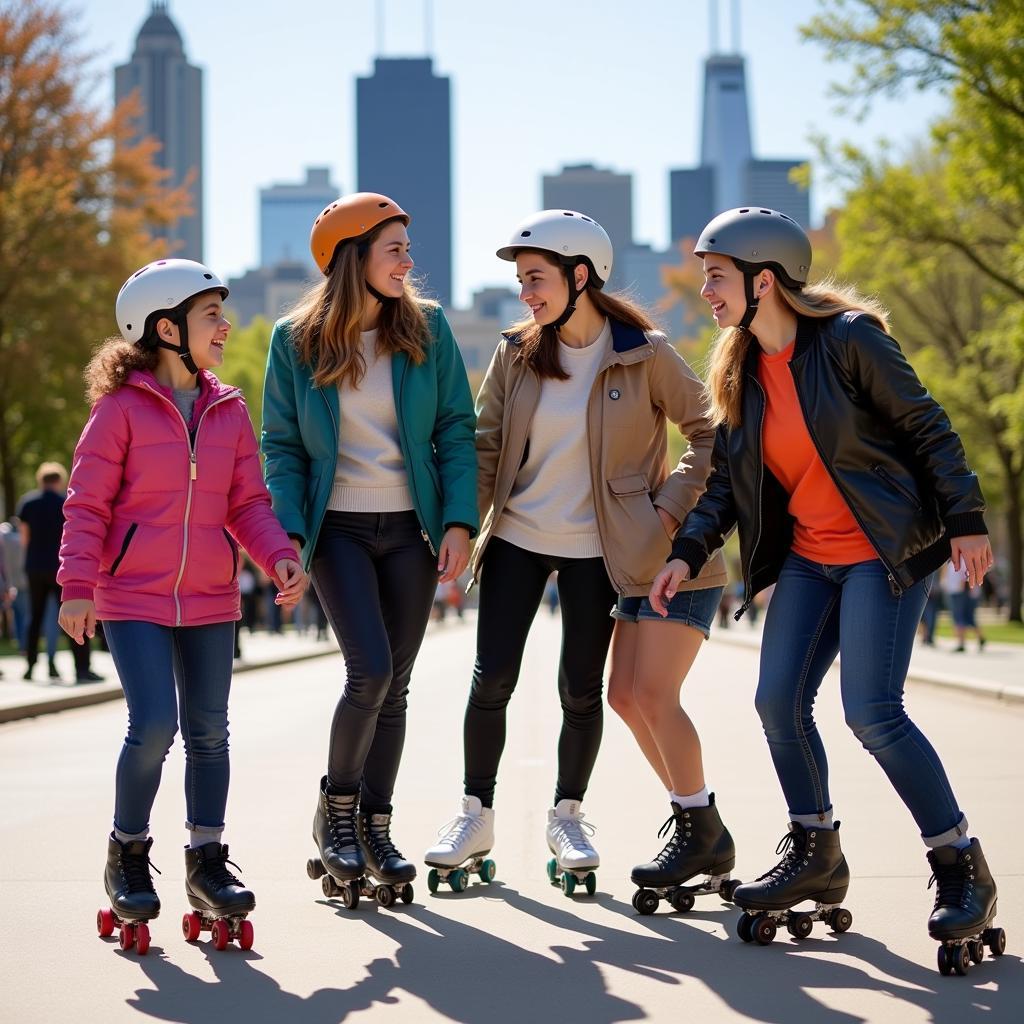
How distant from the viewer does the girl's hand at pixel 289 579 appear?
16.3 feet

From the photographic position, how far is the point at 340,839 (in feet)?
17.6

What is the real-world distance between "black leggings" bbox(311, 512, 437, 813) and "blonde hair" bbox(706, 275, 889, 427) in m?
1.15

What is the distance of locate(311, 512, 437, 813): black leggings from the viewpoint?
5328 millimetres

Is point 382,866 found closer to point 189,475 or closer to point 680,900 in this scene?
point 680,900

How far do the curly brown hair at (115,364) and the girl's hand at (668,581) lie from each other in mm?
1726

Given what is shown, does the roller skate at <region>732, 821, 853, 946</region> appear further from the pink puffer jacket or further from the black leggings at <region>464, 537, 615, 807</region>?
the pink puffer jacket

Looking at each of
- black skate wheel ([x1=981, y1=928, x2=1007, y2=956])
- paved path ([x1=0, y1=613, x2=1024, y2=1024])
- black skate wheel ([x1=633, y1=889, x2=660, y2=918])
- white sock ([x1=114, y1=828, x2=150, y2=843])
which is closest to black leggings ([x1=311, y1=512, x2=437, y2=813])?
paved path ([x1=0, y1=613, x2=1024, y2=1024])

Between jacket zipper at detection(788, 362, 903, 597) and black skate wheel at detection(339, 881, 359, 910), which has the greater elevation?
jacket zipper at detection(788, 362, 903, 597)

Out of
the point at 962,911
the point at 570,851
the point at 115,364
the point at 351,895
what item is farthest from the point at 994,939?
the point at 115,364

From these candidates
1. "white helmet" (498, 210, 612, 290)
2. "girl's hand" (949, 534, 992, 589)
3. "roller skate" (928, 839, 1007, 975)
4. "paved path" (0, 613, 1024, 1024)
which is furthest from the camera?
"white helmet" (498, 210, 612, 290)

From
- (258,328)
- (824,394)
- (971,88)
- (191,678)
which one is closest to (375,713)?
(191,678)

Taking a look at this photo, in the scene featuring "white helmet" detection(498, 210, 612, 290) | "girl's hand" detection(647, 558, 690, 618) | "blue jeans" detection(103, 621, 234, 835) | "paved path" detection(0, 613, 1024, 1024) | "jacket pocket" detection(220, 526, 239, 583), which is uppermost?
"white helmet" detection(498, 210, 612, 290)

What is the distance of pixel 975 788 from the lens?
824cm

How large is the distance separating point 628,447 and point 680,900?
1531 mm
